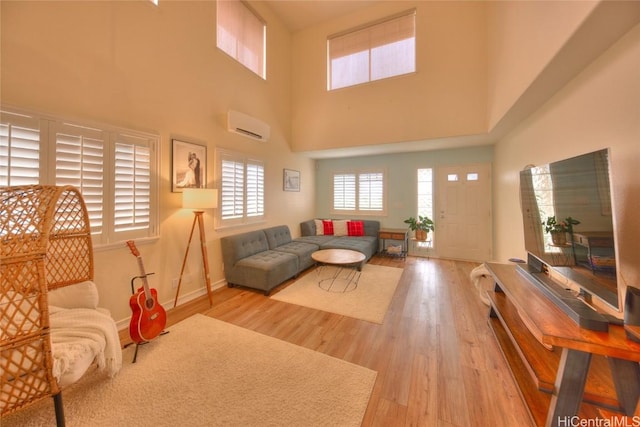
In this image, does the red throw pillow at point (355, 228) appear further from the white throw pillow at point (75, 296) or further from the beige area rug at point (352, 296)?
the white throw pillow at point (75, 296)

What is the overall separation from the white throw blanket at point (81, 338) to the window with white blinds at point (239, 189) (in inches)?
78.4

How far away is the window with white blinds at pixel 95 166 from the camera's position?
179 cm

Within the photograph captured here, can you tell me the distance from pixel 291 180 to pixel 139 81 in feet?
10.5

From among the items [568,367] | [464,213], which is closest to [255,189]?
[568,367]

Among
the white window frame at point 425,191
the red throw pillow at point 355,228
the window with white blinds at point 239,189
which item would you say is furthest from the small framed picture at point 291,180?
the white window frame at point 425,191

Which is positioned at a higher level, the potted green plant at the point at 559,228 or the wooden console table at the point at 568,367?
the potted green plant at the point at 559,228

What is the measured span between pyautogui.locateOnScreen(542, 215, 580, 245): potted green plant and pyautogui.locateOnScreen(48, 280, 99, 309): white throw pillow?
3519 millimetres

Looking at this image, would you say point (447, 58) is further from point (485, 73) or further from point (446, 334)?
point (446, 334)

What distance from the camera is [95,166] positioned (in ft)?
7.26

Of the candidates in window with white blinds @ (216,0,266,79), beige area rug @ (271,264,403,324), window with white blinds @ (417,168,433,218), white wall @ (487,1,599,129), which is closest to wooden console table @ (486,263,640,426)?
beige area rug @ (271,264,403,324)

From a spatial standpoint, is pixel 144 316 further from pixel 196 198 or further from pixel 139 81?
pixel 139 81

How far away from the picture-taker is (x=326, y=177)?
6375 millimetres

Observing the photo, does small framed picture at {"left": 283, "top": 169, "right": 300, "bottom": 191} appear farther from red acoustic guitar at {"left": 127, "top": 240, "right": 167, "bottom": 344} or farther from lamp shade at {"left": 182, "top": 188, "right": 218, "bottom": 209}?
red acoustic guitar at {"left": 127, "top": 240, "right": 167, "bottom": 344}

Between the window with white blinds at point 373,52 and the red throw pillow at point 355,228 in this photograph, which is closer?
the window with white blinds at point 373,52
